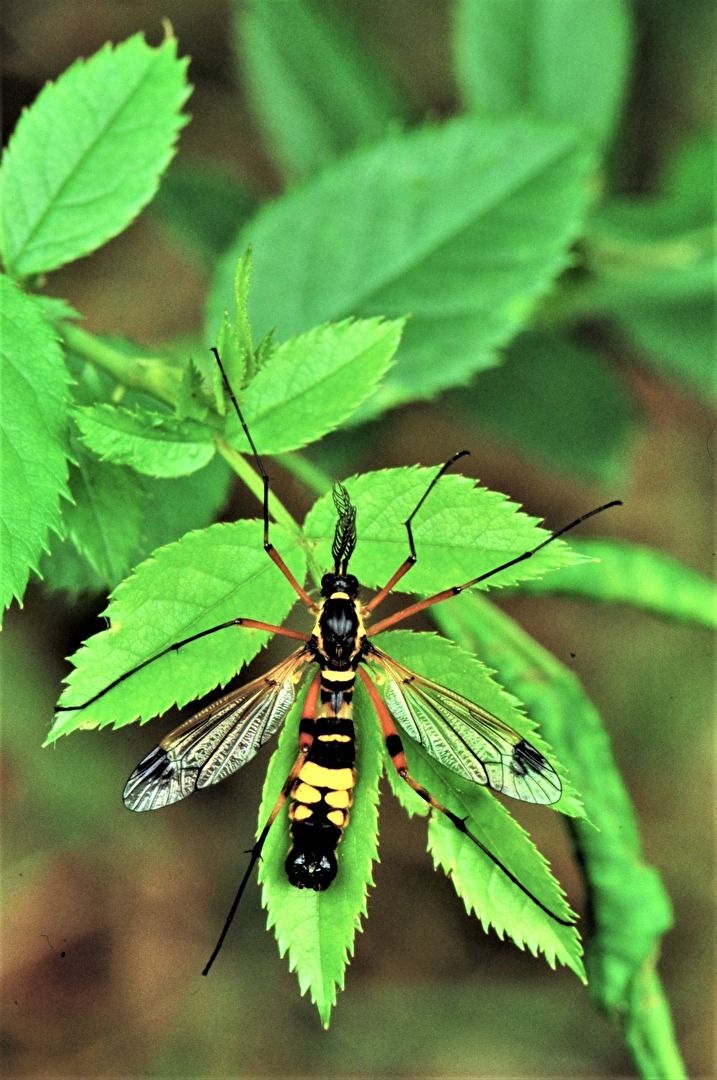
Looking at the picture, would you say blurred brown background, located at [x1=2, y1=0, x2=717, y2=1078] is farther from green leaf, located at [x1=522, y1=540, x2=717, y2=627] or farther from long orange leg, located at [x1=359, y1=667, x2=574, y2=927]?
long orange leg, located at [x1=359, y1=667, x2=574, y2=927]

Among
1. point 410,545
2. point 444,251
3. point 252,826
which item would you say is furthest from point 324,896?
point 252,826

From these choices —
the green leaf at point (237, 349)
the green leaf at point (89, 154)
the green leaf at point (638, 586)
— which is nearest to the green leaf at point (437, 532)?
the green leaf at point (237, 349)

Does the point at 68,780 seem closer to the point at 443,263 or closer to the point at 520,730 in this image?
the point at 443,263

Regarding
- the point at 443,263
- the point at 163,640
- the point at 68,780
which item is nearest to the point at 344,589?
the point at 163,640

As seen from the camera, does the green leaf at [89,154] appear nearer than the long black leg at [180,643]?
No

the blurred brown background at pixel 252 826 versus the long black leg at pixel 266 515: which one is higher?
the long black leg at pixel 266 515

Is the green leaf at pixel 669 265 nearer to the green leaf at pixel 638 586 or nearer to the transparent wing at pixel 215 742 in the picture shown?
the green leaf at pixel 638 586

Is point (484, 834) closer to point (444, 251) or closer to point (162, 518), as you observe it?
point (162, 518)
